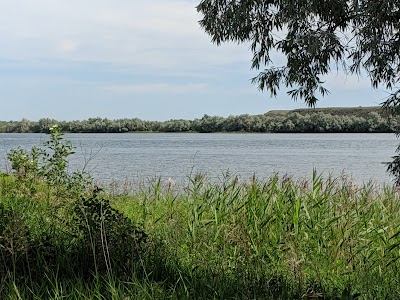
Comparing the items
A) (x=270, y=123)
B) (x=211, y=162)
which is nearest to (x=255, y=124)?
(x=270, y=123)

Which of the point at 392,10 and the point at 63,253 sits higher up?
the point at 392,10

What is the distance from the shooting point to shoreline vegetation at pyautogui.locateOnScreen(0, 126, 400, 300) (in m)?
3.48

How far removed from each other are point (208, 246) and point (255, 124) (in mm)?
30606

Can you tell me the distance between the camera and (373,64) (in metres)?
7.48

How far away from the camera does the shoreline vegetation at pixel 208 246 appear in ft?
11.4

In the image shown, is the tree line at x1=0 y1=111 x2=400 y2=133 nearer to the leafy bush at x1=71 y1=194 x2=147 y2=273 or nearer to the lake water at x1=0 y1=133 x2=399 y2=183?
the lake water at x1=0 y1=133 x2=399 y2=183

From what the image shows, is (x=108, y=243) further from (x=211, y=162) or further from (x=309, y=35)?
(x=211, y=162)

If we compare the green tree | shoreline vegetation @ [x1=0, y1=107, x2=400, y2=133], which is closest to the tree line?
shoreline vegetation @ [x1=0, y1=107, x2=400, y2=133]

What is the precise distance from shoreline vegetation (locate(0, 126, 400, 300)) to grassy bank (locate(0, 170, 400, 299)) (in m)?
0.01

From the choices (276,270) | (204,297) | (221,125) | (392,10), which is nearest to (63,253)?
(204,297)

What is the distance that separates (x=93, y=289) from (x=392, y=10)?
4.71m

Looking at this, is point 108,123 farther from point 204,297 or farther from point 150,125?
point 204,297

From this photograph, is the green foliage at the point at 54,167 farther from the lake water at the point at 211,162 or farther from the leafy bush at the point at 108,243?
the leafy bush at the point at 108,243

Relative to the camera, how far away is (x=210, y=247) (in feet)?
15.3
